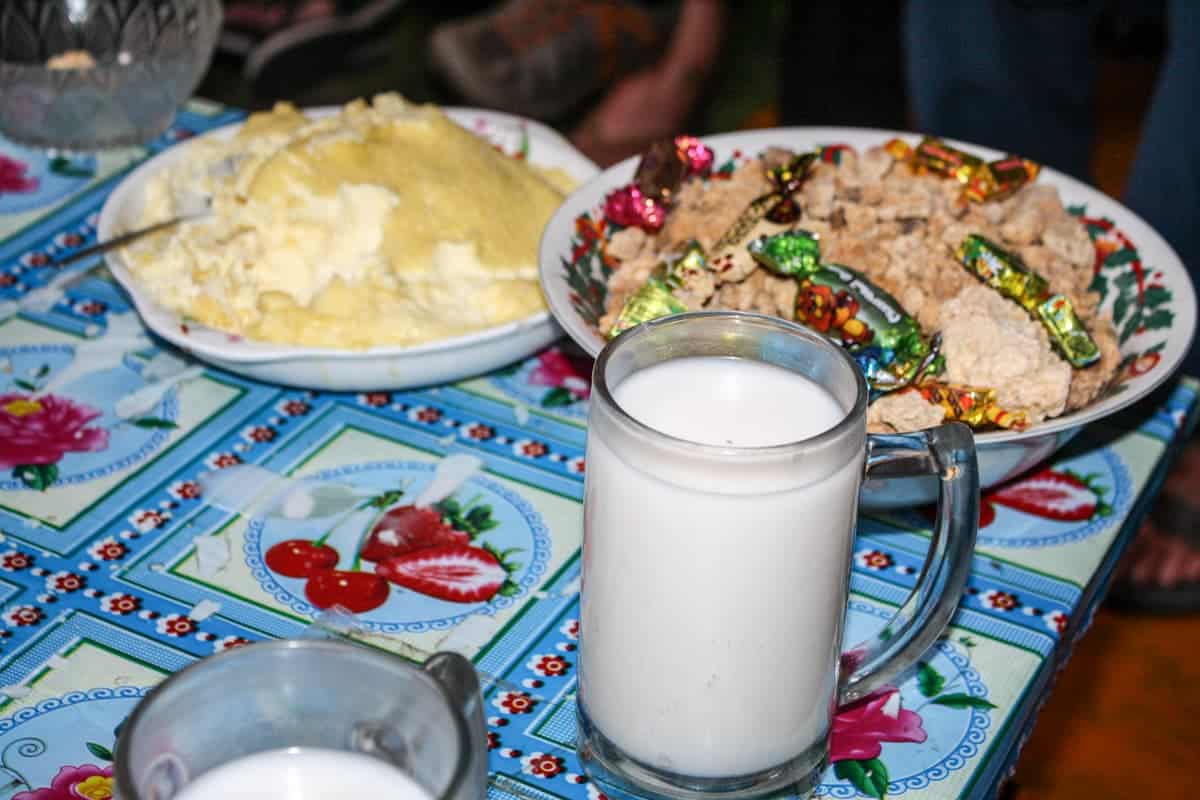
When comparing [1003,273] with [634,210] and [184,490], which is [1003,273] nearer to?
[634,210]

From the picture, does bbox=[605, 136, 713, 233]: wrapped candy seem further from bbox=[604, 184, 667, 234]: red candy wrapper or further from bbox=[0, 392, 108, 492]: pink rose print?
bbox=[0, 392, 108, 492]: pink rose print

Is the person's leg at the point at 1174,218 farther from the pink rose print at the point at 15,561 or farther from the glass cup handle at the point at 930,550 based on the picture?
the pink rose print at the point at 15,561

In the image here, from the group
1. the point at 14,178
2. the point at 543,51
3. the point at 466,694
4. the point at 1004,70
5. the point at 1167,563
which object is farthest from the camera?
the point at 543,51

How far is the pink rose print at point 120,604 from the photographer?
917 millimetres

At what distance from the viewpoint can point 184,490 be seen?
1033 millimetres

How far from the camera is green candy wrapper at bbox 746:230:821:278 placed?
99 centimetres

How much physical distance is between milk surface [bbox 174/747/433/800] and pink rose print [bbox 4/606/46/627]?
0.34 m

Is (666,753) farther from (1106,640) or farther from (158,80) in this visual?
(1106,640)

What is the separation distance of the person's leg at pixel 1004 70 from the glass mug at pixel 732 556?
1623 mm

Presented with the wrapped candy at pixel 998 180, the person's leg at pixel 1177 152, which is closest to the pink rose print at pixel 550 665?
the wrapped candy at pixel 998 180

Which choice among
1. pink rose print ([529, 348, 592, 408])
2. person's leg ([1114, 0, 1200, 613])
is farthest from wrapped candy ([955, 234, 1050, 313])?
person's leg ([1114, 0, 1200, 613])

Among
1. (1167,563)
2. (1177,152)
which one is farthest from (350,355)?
(1167,563)

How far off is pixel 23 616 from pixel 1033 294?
731 millimetres

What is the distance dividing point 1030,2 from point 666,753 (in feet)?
5.88
